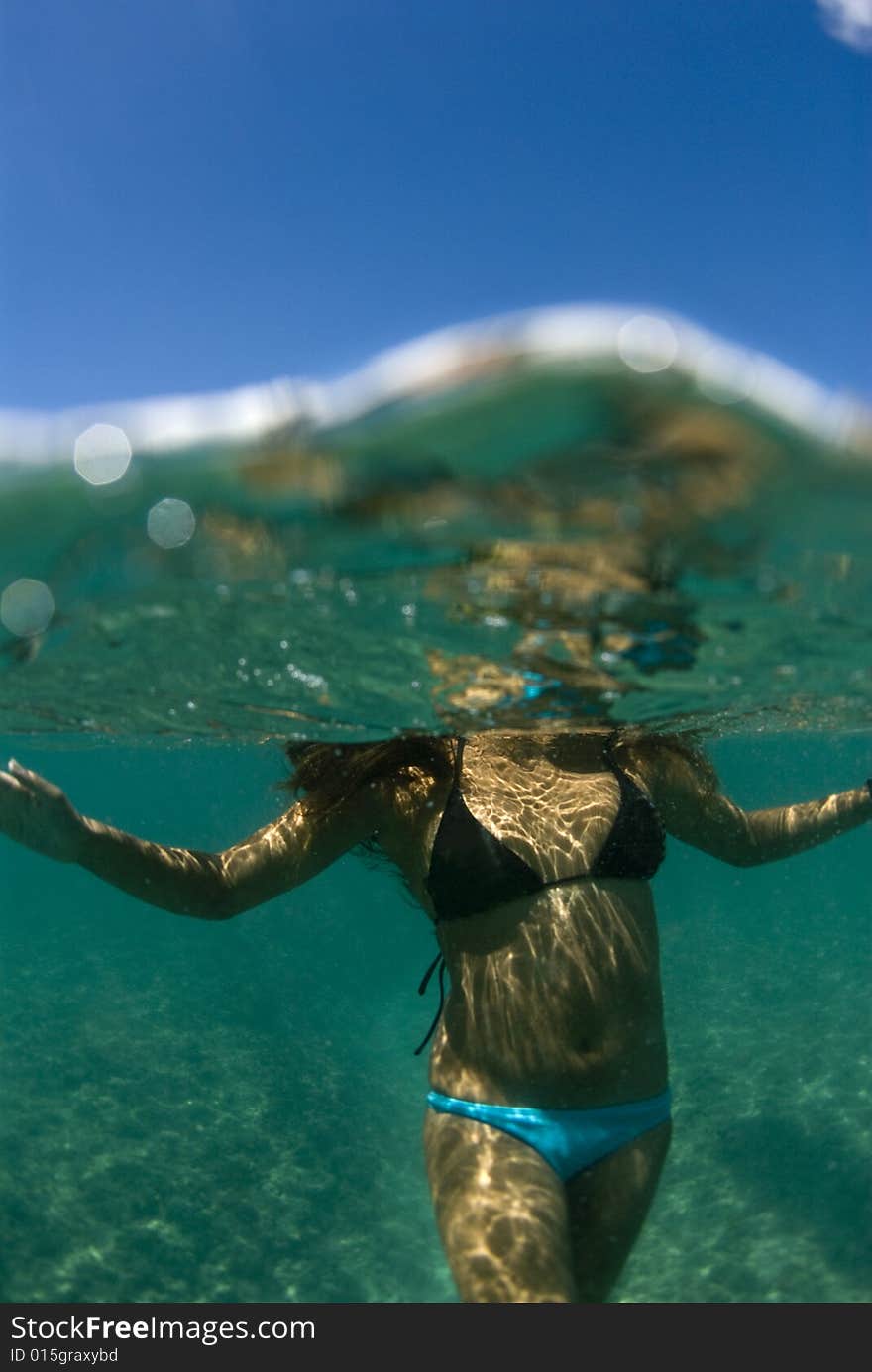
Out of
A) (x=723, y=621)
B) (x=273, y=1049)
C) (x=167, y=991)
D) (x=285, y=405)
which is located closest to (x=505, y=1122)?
(x=285, y=405)

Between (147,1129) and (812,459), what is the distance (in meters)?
12.5

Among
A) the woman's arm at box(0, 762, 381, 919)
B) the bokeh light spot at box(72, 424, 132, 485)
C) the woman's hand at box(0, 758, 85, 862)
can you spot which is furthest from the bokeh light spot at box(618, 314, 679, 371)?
the woman's hand at box(0, 758, 85, 862)

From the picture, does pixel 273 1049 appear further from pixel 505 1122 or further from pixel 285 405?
pixel 285 405

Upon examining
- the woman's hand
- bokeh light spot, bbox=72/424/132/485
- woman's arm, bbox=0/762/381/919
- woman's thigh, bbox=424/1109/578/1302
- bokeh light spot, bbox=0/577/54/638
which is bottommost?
woman's thigh, bbox=424/1109/578/1302

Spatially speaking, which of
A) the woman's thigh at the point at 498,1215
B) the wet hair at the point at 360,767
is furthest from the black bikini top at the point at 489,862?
the woman's thigh at the point at 498,1215

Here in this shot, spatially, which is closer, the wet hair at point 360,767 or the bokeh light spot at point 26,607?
the wet hair at point 360,767

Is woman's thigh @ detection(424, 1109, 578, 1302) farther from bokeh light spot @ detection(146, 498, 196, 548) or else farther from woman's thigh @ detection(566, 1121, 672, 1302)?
bokeh light spot @ detection(146, 498, 196, 548)

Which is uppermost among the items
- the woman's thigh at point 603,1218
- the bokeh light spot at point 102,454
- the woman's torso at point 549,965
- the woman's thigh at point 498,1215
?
the bokeh light spot at point 102,454

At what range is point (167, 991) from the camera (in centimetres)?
1864

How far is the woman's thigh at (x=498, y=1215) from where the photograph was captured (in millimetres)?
3178

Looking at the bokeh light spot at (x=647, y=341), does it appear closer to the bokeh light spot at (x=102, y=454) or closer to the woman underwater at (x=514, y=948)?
the woman underwater at (x=514, y=948)

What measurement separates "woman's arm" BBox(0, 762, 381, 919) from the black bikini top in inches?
26.8

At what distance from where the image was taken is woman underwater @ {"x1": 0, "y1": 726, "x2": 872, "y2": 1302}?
3541 mm

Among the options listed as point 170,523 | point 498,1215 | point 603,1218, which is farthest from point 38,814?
point 603,1218
